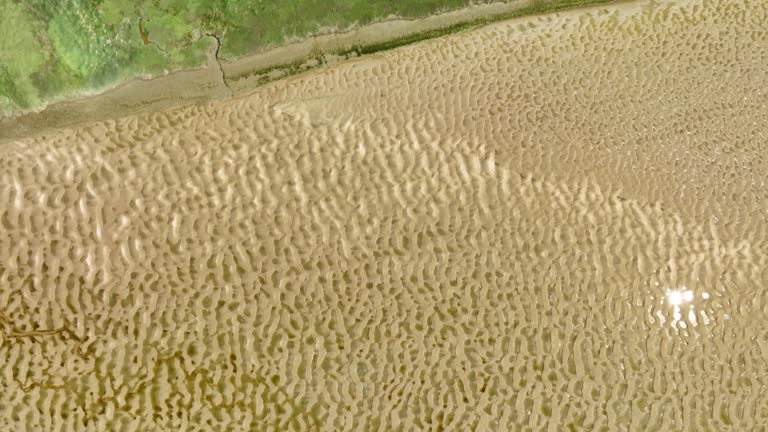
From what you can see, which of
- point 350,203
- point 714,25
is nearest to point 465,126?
point 350,203

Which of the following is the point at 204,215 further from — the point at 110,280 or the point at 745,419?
the point at 745,419

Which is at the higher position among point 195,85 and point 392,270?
point 195,85

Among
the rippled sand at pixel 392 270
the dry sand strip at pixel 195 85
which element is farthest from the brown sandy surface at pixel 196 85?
the rippled sand at pixel 392 270

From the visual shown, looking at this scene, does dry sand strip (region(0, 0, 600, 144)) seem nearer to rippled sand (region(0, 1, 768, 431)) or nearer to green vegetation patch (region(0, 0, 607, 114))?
green vegetation patch (region(0, 0, 607, 114))

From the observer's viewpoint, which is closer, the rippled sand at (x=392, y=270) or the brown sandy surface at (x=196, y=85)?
the rippled sand at (x=392, y=270)

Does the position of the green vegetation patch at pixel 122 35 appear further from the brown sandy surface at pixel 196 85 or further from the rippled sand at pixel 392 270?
the rippled sand at pixel 392 270

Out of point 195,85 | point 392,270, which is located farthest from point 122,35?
point 392,270

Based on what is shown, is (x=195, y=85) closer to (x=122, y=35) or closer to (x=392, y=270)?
(x=122, y=35)
